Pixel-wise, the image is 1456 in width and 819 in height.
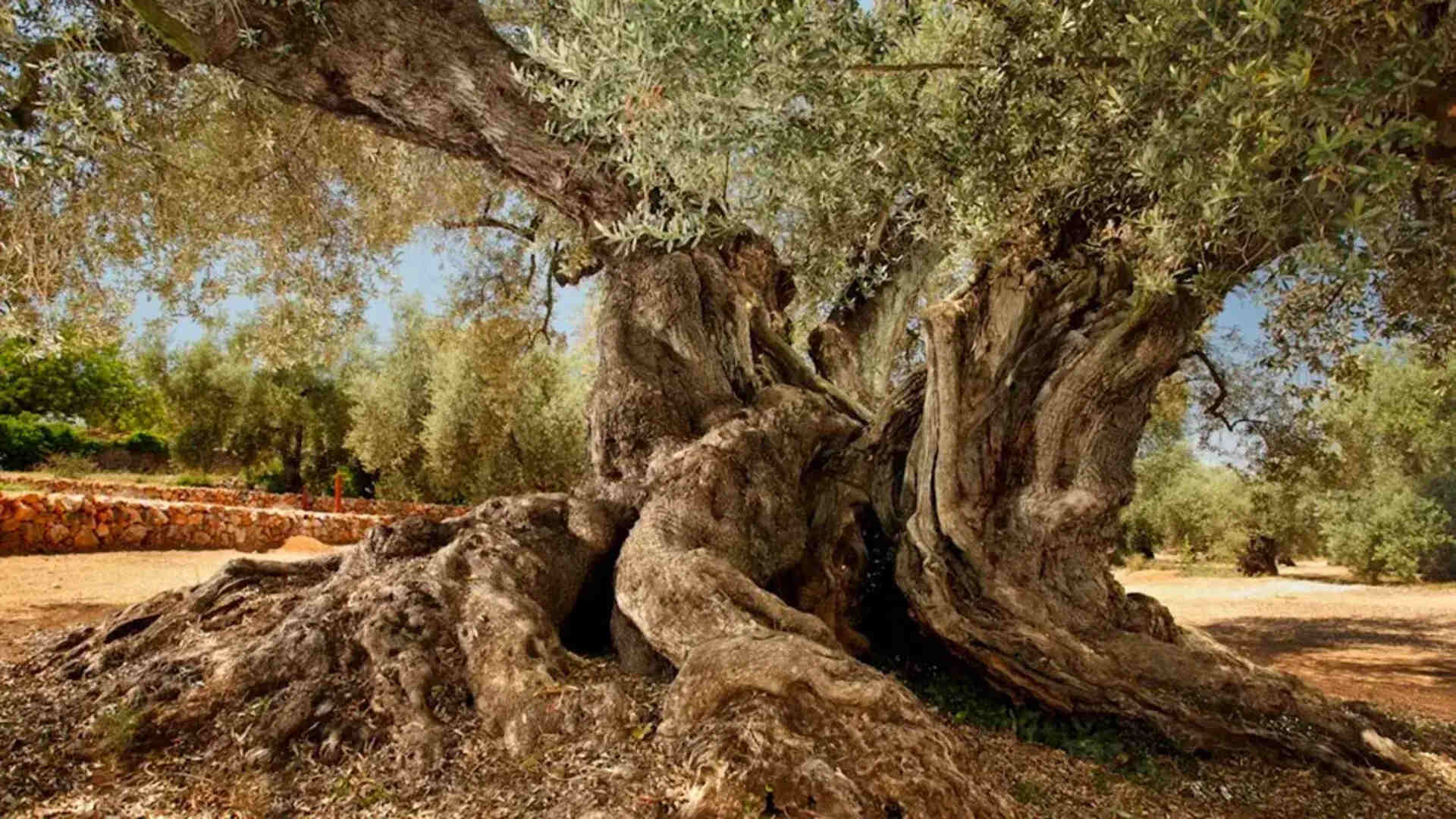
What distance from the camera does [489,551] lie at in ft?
15.6

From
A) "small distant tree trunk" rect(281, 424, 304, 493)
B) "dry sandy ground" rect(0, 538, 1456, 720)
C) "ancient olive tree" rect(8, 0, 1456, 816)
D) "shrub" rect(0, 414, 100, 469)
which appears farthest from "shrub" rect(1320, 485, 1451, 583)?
"shrub" rect(0, 414, 100, 469)

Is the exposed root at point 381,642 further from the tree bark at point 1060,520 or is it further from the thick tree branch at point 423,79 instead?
the thick tree branch at point 423,79

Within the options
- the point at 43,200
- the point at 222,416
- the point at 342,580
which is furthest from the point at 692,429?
the point at 222,416

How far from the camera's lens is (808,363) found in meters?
7.11

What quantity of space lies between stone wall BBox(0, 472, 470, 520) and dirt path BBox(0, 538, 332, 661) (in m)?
6.02

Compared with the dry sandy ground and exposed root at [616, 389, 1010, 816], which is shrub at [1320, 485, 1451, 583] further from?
exposed root at [616, 389, 1010, 816]

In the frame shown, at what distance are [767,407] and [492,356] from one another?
8.41 meters

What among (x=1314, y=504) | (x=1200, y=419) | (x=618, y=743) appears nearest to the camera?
(x=618, y=743)

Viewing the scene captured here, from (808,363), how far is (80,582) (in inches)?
351

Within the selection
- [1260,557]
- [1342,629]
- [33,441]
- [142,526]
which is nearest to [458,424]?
[142,526]

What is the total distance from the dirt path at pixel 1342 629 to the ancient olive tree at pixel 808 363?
3383 millimetres

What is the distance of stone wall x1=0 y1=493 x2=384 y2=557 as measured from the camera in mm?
11344

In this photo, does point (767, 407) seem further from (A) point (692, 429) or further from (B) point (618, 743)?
(B) point (618, 743)

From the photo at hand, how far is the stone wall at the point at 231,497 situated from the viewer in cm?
1827
